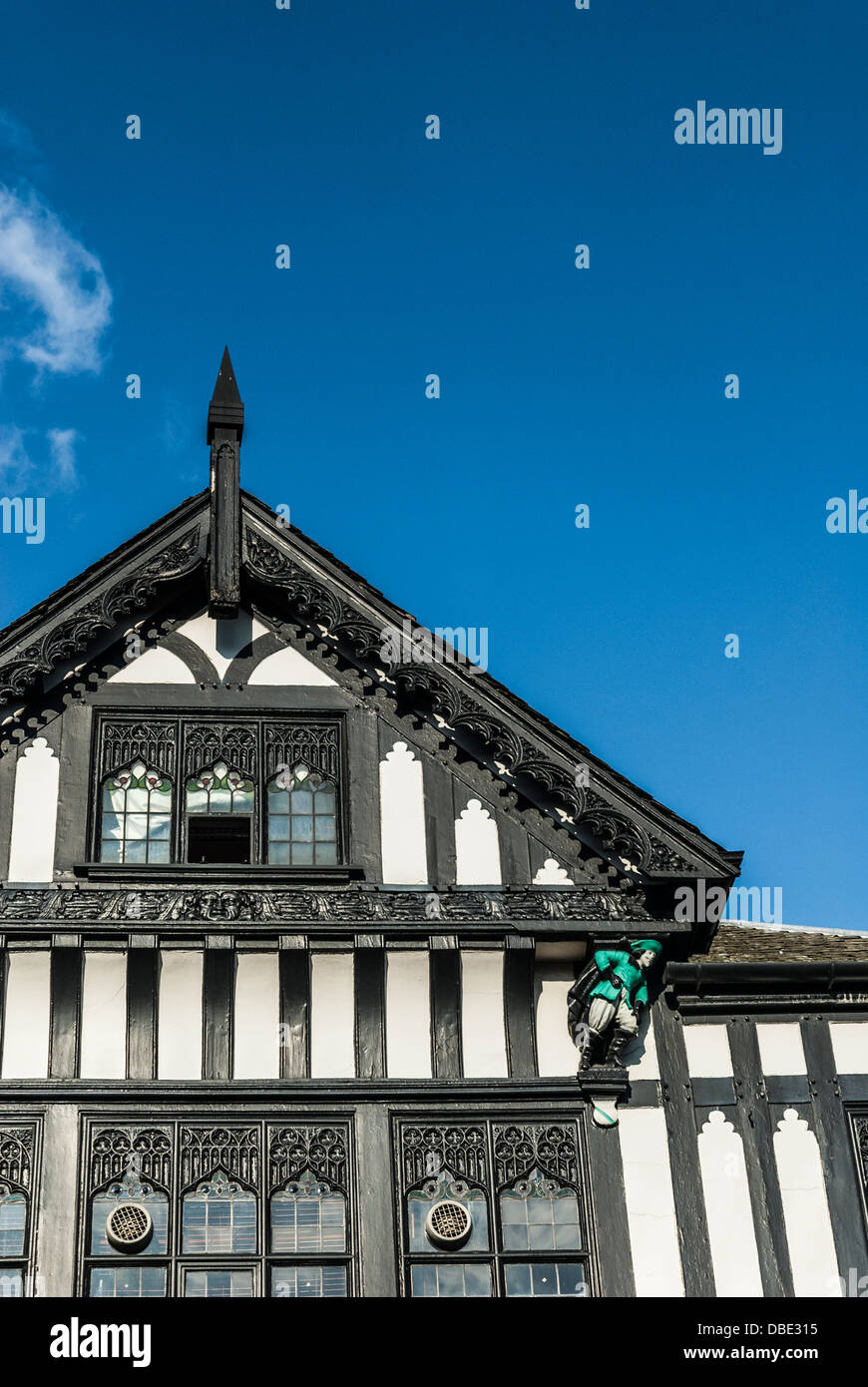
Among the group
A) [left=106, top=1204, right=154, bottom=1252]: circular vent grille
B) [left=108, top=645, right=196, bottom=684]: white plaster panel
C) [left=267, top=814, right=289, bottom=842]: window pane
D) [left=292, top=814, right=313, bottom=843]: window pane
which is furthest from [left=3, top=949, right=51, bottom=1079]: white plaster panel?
[left=108, top=645, right=196, bottom=684]: white plaster panel

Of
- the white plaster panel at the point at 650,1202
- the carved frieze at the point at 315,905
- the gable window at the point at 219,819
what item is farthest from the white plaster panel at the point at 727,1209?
the gable window at the point at 219,819

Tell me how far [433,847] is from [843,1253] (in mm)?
5151

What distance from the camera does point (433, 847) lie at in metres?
19.6

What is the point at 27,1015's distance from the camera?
18.4 metres

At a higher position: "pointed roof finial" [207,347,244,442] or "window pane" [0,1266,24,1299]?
"pointed roof finial" [207,347,244,442]

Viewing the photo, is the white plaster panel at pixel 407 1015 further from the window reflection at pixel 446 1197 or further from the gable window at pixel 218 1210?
the window reflection at pixel 446 1197

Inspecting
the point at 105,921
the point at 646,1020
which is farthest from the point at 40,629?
the point at 646,1020

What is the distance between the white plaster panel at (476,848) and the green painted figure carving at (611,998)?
133 centimetres

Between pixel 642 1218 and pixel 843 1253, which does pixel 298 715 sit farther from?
pixel 843 1253

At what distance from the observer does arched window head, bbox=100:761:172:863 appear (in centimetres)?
1942

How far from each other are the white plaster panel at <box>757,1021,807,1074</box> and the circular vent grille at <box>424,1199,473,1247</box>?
318 cm

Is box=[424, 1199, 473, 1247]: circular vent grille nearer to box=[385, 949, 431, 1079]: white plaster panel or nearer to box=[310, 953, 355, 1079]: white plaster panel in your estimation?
box=[385, 949, 431, 1079]: white plaster panel

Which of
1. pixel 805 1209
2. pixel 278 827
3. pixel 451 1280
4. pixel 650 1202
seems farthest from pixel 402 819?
pixel 805 1209
